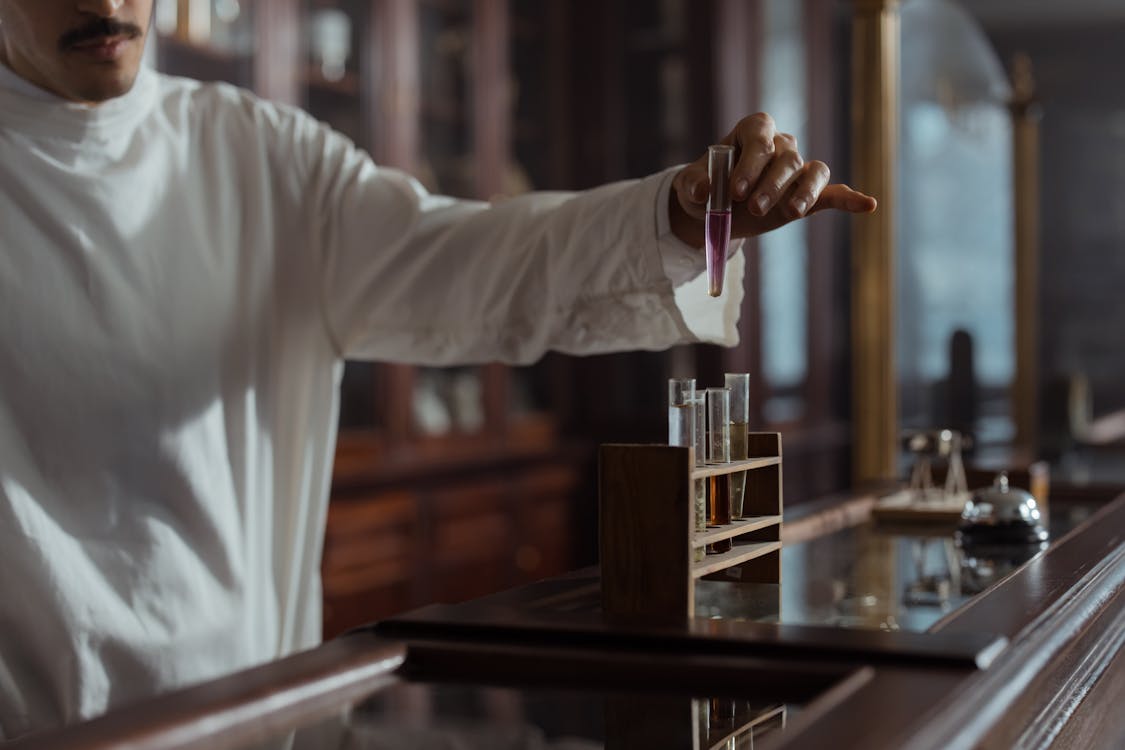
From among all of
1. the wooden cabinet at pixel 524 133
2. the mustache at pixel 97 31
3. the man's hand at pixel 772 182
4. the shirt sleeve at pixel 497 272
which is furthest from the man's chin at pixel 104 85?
the wooden cabinet at pixel 524 133

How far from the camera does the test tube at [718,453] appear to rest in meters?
1.21

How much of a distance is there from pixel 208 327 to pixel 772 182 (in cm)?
88

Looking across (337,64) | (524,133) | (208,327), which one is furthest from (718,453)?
(524,133)

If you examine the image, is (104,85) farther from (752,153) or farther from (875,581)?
(875,581)

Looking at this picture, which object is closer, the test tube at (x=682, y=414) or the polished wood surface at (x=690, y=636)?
the polished wood surface at (x=690, y=636)

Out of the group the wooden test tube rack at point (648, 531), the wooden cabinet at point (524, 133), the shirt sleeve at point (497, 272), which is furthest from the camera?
the wooden cabinet at point (524, 133)

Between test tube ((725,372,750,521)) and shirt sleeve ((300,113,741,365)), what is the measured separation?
0.91ft

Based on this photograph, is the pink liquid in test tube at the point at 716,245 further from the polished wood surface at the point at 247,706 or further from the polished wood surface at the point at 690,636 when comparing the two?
the polished wood surface at the point at 247,706

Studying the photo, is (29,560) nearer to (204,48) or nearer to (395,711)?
(395,711)

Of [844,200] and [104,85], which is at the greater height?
[104,85]

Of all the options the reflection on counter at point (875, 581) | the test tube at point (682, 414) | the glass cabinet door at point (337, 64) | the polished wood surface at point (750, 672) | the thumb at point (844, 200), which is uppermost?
the glass cabinet door at point (337, 64)

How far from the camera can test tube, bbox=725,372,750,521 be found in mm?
1251

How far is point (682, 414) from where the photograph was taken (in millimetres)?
1159

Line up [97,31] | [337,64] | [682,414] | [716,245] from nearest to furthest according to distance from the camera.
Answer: [682,414] → [716,245] → [97,31] → [337,64]
